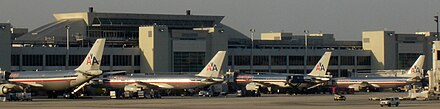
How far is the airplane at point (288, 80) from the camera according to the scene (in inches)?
6142

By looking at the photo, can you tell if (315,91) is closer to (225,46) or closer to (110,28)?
(225,46)

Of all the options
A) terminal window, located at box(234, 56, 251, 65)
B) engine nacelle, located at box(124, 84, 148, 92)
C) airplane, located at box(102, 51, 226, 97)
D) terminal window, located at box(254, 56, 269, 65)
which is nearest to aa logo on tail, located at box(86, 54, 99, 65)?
airplane, located at box(102, 51, 226, 97)

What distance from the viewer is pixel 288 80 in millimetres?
157375

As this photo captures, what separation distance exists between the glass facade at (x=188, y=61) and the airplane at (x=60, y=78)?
50.6m

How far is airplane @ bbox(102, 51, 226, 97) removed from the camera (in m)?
141

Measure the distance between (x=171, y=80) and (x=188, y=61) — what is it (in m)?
39.7

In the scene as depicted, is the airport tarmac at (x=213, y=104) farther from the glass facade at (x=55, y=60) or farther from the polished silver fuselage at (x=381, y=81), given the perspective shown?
the glass facade at (x=55, y=60)

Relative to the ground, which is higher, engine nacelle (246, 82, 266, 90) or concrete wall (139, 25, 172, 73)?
concrete wall (139, 25, 172, 73)

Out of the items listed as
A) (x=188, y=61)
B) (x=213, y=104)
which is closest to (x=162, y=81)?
(x=188, y=61)

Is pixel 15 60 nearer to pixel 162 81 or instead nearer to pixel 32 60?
pixel 32 60

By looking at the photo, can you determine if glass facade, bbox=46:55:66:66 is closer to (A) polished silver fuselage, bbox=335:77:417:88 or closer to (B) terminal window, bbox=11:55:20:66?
(B) terminal window, bbox=11:55:20:66

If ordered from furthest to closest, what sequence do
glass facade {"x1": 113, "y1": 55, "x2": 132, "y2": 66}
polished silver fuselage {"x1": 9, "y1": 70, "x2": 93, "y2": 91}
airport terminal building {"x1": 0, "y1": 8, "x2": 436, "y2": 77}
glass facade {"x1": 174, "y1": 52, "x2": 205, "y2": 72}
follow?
glass facade {"x1": 174, "y1": 52, "x2": 205, "y2": 72}
glass facade {"x1": 113, "y1": 55, "x2": 132, "y2": 66}
airport terminal building {"x1": 0, "y1": 8, "x2": 436, "y2": 77}
polished silver fuselage {"x1": 9, "y1": 70, "x2": 93, "y2": 91}

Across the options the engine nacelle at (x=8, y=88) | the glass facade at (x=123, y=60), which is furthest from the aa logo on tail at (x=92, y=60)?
the glass facade at (x=123, y=60)

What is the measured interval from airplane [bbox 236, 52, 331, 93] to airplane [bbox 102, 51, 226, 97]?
1406cm
